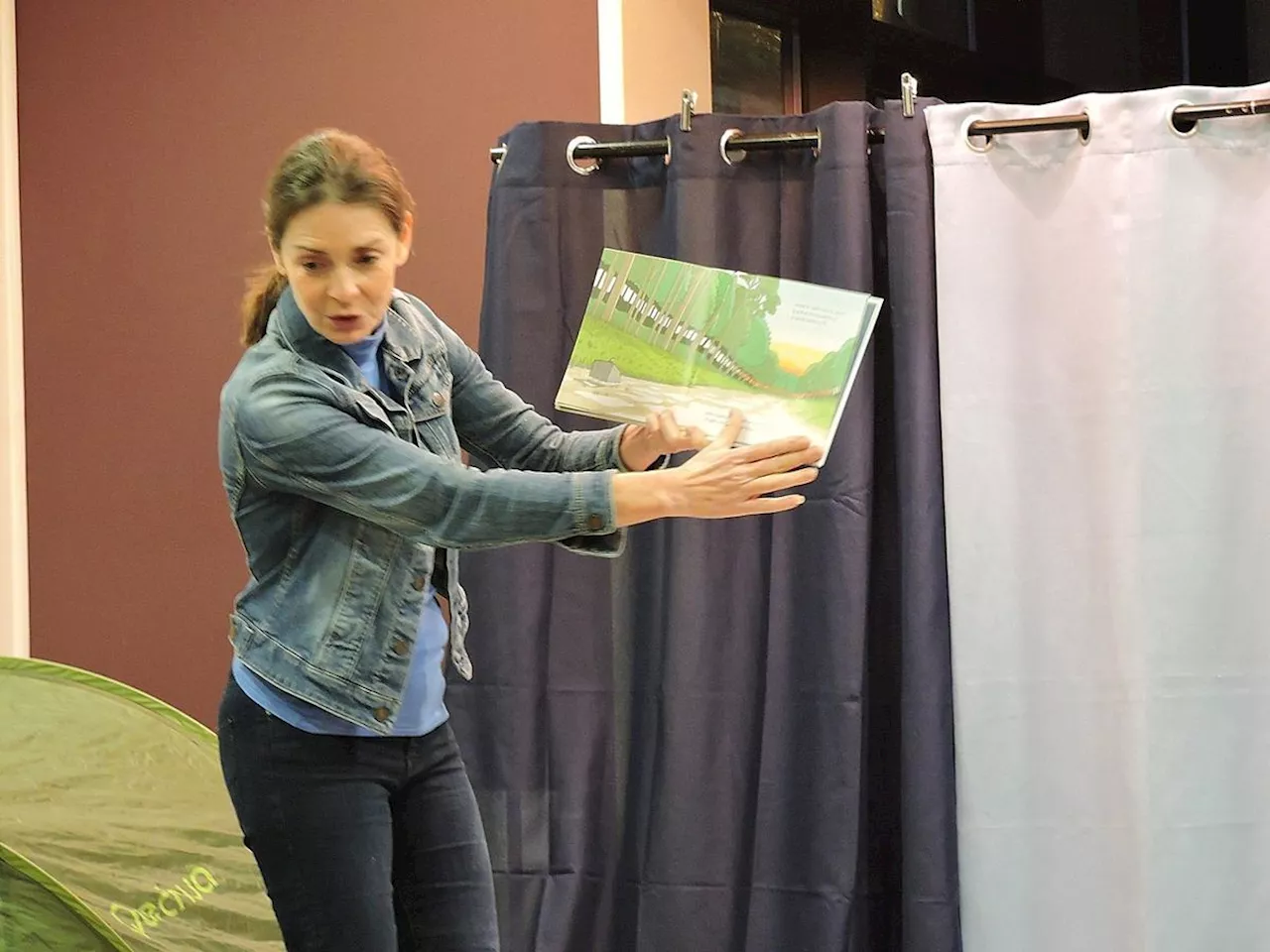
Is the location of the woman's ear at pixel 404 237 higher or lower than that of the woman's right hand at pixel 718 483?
higher

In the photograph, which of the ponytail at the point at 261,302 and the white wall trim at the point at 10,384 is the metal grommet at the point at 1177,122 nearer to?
the ponytail at the point at 261,302

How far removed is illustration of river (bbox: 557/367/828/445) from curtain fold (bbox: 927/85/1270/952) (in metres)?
0.54

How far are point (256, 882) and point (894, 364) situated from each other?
1.10 metres

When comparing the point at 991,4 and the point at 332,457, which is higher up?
the point at 991,4

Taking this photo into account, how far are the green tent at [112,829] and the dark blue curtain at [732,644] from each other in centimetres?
35

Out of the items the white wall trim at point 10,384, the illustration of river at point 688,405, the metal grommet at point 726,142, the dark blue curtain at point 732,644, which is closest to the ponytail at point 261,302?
the illustration of river at point 688,405

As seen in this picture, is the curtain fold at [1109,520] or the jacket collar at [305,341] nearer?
the jacket collar at [305,341]

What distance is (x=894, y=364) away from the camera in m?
1.85

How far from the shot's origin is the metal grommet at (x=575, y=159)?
6.33ft

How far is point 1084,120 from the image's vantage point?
5.85 feet

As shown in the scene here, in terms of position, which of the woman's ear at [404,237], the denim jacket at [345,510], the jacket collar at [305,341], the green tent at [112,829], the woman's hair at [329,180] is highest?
the woman's hair at [329,180]

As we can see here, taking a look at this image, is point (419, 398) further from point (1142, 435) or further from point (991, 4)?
point (991, 4)

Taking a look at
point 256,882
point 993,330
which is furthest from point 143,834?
point 993,330

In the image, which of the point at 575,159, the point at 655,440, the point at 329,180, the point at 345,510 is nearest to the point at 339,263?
the point at 329,180
